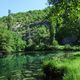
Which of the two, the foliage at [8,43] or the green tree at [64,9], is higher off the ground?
the green tree at [64,9]

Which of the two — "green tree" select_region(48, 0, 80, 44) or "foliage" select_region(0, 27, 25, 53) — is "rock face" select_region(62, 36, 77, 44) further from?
"green tree" select_region(48, 0, 80, 44)

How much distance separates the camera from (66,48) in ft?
385

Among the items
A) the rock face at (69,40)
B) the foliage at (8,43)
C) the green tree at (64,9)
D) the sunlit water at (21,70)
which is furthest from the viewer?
the rock face at (69,40)

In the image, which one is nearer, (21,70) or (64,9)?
(64,9)

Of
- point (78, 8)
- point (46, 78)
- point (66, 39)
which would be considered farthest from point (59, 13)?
point (66, 39)

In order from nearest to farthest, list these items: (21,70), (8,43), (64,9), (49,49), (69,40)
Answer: (64,9) < (21,70) < (49,49) < (8,43) < (69,40)

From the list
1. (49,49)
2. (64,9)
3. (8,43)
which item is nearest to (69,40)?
(49,49)

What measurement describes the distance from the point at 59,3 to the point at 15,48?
319 feet

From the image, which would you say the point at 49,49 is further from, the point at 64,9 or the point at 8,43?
the point at 64,9

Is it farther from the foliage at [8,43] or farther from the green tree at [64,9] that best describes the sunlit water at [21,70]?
the foliage at [8,43]

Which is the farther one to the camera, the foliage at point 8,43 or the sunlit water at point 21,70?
the foliage at point 8,43

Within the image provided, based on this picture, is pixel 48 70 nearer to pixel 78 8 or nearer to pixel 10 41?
pixel 78 8

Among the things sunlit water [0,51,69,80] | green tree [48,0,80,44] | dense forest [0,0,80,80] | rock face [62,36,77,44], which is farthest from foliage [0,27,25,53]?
green tree [48,0,80,44]

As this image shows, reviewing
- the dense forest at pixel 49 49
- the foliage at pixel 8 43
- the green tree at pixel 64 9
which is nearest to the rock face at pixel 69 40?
the dense forest at pixel 49 49
